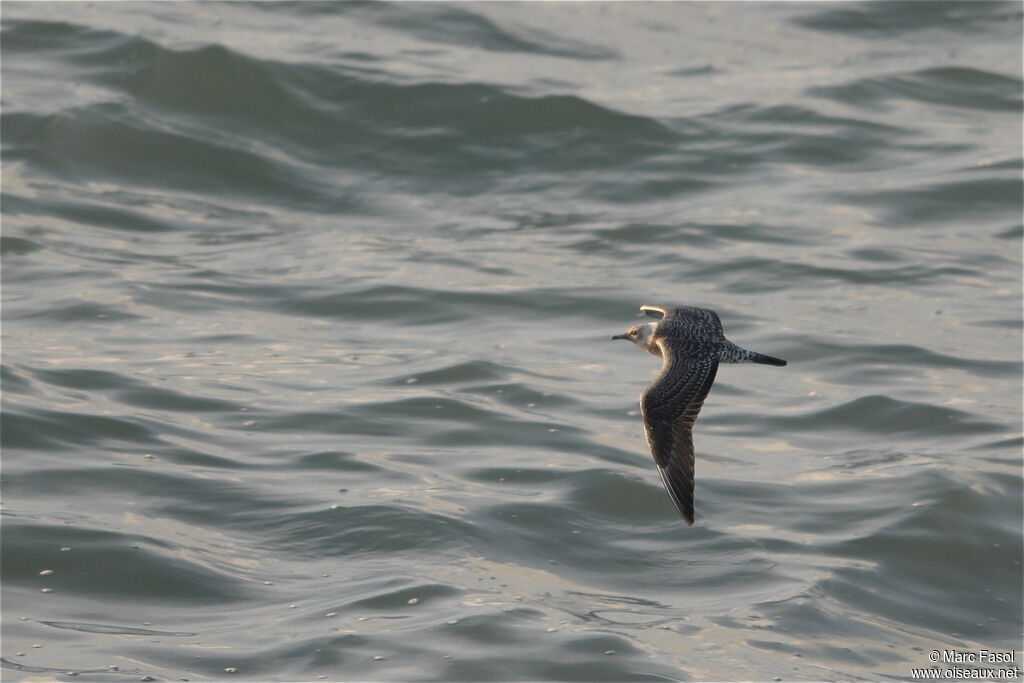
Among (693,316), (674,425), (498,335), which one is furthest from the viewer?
(498,335)

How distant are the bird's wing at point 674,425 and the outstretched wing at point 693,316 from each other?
0.60m

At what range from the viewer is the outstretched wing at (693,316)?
755 cm

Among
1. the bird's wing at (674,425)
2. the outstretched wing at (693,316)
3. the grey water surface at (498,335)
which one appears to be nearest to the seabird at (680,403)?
the bird's wing at (674,425)

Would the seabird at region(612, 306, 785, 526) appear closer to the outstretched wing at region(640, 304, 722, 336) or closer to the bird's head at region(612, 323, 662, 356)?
the outstretched wing at region(640, 304, 722, 336)

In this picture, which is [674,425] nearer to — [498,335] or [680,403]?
[680,403]

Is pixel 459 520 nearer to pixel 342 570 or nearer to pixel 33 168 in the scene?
pixel 342 570

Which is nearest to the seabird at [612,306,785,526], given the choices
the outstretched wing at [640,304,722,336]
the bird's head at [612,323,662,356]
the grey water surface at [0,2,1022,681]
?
the outstretched wing at [640,304,722,336]

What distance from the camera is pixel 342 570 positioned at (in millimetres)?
9352

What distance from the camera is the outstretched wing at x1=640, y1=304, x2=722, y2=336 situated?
24.8 ft

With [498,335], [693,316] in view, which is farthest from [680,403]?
[498,335]

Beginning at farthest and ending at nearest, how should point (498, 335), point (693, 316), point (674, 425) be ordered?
point (498, 335), point (693, 316), point (674, 425)

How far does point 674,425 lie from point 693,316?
3.54 ft

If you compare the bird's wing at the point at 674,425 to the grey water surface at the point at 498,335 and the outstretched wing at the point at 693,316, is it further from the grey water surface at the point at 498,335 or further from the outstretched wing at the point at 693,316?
the grey water surface at the point at 498,335

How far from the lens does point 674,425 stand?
6.84 metres
